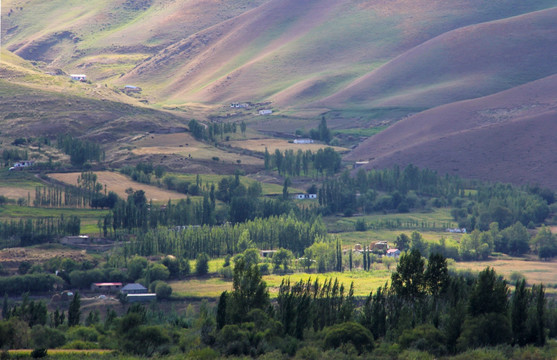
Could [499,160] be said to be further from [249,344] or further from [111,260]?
[249,344]

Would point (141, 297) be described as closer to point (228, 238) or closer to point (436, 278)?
point (228, 238)

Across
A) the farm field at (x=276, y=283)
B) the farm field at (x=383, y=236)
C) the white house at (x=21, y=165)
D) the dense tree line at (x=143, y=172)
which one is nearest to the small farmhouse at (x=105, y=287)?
the farm field at (x=276, y=283)

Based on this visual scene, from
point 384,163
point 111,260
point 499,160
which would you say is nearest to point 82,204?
point 111,260

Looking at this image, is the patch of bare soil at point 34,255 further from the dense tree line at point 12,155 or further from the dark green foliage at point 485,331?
the dark green foliage at point 485,331

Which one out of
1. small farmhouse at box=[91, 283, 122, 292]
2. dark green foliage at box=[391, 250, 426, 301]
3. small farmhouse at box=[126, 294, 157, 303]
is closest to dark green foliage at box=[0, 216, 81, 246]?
small farmhouse at box=[91, 283, 122, 292]

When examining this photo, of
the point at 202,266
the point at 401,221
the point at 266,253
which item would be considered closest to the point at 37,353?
the point at 202,266

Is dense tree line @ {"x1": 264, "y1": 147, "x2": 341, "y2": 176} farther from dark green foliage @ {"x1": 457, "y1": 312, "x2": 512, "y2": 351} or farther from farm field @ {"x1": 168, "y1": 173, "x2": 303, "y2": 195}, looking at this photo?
dark green foliage @ {"x1": 457, "y1": 312, "x2": 512, "y2": 351}
